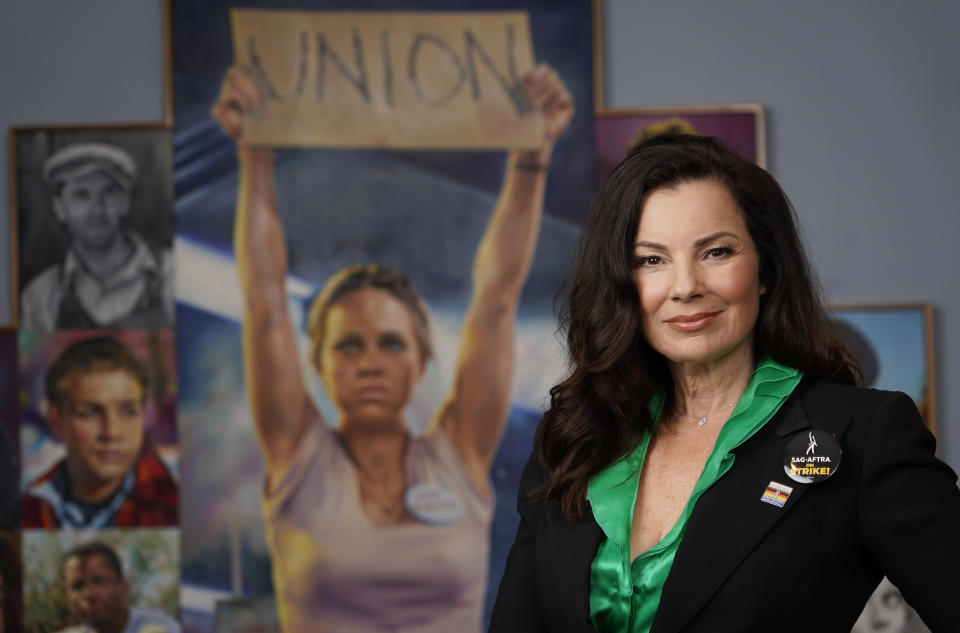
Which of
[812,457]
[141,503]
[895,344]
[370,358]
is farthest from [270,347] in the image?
[812,457]

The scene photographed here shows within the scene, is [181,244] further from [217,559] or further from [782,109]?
[782,109]

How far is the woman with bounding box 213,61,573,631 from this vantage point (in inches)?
108

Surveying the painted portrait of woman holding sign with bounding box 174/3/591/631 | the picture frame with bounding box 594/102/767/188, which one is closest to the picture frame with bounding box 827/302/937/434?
the picture frame with bounding box 594/102/767/188

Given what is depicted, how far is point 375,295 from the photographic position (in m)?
2.78

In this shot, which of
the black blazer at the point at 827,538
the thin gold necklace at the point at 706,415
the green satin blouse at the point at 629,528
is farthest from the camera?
the thin gold necklace at the point at 706,415

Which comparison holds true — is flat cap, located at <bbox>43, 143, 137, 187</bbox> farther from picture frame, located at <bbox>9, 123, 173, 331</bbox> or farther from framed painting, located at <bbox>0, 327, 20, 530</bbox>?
framed painting, located at <bbox>0, 327, 20, 530</bbox>

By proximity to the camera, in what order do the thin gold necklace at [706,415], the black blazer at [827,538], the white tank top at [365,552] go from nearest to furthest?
the black blazer at [827,538], the thin gold necklace at [706,415], the white tank top at [365,552]

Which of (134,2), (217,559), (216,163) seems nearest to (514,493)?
(217,559)

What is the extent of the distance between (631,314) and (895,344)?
164 centimetres

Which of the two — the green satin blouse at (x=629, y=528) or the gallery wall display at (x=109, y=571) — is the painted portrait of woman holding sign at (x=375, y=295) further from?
the green satin blouse at (x=629, y=528)

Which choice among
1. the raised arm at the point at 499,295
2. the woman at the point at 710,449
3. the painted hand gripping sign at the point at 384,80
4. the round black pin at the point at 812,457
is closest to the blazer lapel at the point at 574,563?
the woman at the point at 710,449

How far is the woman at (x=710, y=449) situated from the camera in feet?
4.02

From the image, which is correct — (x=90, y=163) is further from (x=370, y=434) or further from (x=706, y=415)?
(x=706, y=415)

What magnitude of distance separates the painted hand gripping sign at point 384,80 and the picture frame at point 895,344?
98 cm
